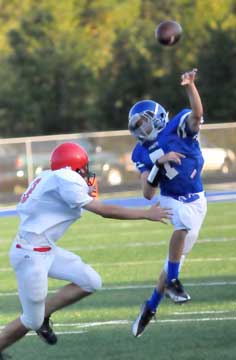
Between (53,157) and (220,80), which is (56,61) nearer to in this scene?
(220,80)

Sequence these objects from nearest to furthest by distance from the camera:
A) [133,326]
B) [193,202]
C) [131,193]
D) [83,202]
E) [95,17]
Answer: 1. [83,202]
2. [133,326]
3. [193,202]
4. [131,193]
5. [95,17]

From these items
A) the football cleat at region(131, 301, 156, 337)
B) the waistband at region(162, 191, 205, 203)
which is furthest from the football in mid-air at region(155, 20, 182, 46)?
the football cleat at region(131, 301, 156, 337)

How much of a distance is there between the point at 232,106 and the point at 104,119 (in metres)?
5.51

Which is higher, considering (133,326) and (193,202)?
(193,202)

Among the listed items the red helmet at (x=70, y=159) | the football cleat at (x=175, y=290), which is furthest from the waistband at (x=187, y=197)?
the red helmet at (x=70, y=159)

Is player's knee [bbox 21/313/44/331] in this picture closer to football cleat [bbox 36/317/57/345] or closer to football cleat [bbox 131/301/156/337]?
football cleat [bbox 36/317/57/345]

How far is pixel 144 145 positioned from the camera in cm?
894

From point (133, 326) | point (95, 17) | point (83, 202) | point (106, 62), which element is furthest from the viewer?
point (95, 17)

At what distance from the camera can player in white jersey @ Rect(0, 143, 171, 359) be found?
692cm

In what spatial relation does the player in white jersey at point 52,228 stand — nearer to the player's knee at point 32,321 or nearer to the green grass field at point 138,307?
the player's knee at point 32,321

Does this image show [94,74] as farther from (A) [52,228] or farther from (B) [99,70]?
(A) [52,228]

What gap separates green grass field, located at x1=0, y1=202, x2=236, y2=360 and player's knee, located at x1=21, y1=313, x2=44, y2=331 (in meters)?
0.51

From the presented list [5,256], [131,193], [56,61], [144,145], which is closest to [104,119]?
[56,61]

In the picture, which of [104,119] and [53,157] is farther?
[104,119]
